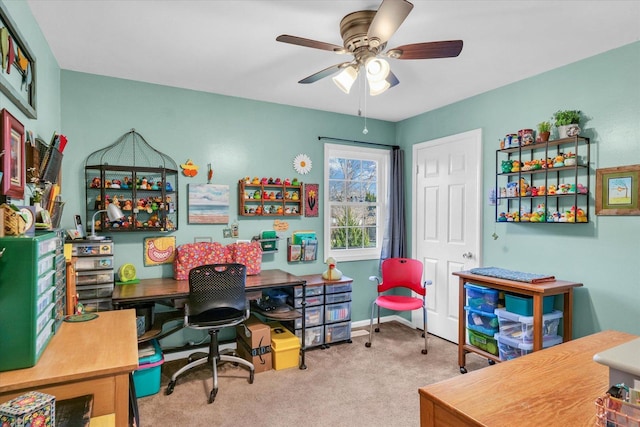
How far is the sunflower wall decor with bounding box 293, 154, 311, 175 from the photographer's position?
390 centimetres

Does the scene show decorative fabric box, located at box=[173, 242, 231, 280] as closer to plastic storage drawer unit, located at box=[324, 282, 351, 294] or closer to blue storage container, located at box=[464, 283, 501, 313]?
plastic storage drawer unit, located at box=[324, 282, 351, 294]

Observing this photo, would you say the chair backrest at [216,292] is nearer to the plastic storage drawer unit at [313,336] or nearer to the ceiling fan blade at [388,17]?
the plastic storage drawer unit at [313,336]

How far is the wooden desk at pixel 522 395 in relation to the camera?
986 millimetres

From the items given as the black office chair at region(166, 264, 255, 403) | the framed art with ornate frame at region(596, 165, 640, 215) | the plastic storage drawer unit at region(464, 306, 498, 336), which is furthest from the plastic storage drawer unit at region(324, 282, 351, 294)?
the framed art with ornate frame at region(596, 165, 640, 215)

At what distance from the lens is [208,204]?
135 inches

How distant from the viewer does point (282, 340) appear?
3137 millimetres

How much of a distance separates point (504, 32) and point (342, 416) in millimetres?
2752

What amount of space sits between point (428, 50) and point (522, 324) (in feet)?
7.07

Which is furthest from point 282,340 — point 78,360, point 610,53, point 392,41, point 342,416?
point 610,53

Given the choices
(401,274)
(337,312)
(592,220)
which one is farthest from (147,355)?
(592,220)

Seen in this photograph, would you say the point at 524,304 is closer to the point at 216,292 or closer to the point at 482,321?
the point at 482,321

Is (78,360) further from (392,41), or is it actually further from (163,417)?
(392,41)

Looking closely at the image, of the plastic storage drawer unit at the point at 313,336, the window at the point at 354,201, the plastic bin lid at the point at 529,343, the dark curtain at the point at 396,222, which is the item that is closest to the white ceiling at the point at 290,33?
the window at the point at 354,201

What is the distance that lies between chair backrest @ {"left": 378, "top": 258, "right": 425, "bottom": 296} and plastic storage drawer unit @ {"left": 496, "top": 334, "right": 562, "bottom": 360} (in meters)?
1.08
